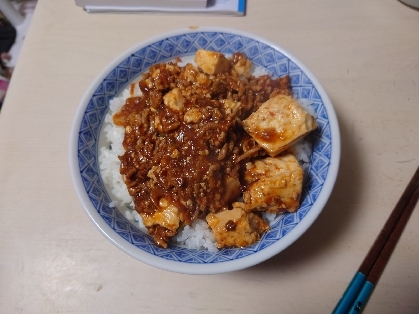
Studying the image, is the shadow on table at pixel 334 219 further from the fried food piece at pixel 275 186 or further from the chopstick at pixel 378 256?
the fried food piece at pixel 275 186

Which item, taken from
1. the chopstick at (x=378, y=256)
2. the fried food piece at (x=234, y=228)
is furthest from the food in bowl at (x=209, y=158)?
the chopstick at (x=378, y=256)

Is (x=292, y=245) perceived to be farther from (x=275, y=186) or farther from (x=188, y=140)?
(x=188, y=140)

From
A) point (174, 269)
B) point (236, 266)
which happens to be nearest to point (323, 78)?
point (236, 266)

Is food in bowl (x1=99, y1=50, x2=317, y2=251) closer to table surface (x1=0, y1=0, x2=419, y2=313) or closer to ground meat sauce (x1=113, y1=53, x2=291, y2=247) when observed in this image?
ground meat sauce (x1=113, y1=53, x2=291, y2=247)

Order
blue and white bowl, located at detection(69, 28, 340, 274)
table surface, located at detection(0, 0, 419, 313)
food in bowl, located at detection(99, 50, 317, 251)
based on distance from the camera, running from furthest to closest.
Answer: table surface, located at detection(0, 0, 419, 313)
food in bowl, located at detection(99, 50, 317, 251)
blue and white bowl, located at detection(69, 28, 340, 274)

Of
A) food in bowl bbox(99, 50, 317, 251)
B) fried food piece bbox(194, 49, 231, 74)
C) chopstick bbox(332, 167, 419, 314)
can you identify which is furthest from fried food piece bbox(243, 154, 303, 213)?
fried food piece bbox(194, 49, 231, 74)
